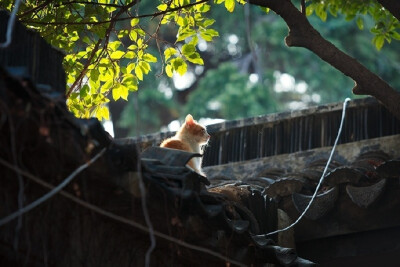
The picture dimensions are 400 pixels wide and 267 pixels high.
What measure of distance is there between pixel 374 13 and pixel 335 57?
6.12 ft

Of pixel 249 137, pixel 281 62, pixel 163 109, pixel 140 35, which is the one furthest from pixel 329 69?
pixel 140 35

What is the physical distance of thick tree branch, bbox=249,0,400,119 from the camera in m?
7.46

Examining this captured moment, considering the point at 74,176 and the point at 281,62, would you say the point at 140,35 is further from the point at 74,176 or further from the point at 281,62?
the point at 281,62

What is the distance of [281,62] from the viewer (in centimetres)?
2978

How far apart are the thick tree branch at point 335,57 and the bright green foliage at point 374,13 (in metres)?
1.30

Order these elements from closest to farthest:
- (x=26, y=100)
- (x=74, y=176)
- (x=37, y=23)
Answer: (x=26, y=100), (x=74, y=176), (x=37, y=23)

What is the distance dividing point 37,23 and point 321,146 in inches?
149

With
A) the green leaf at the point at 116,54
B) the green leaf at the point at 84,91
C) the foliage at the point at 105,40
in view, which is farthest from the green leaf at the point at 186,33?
the green leaf at the point at 84,91

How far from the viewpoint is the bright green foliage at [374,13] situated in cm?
889

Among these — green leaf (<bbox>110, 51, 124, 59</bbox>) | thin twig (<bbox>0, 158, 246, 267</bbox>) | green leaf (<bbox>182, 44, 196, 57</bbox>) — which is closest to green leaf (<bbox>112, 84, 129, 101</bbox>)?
green leaf (<bbox>110, 51, 124, 59</bbox>)

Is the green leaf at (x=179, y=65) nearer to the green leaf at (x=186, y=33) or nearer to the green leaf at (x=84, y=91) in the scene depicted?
the green leaf at (x=186, y=33)

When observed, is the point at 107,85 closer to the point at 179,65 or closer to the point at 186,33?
the point at 179,65

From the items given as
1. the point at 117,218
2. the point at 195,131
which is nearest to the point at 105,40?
the point at 195,131

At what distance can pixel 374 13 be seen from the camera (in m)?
9.20
